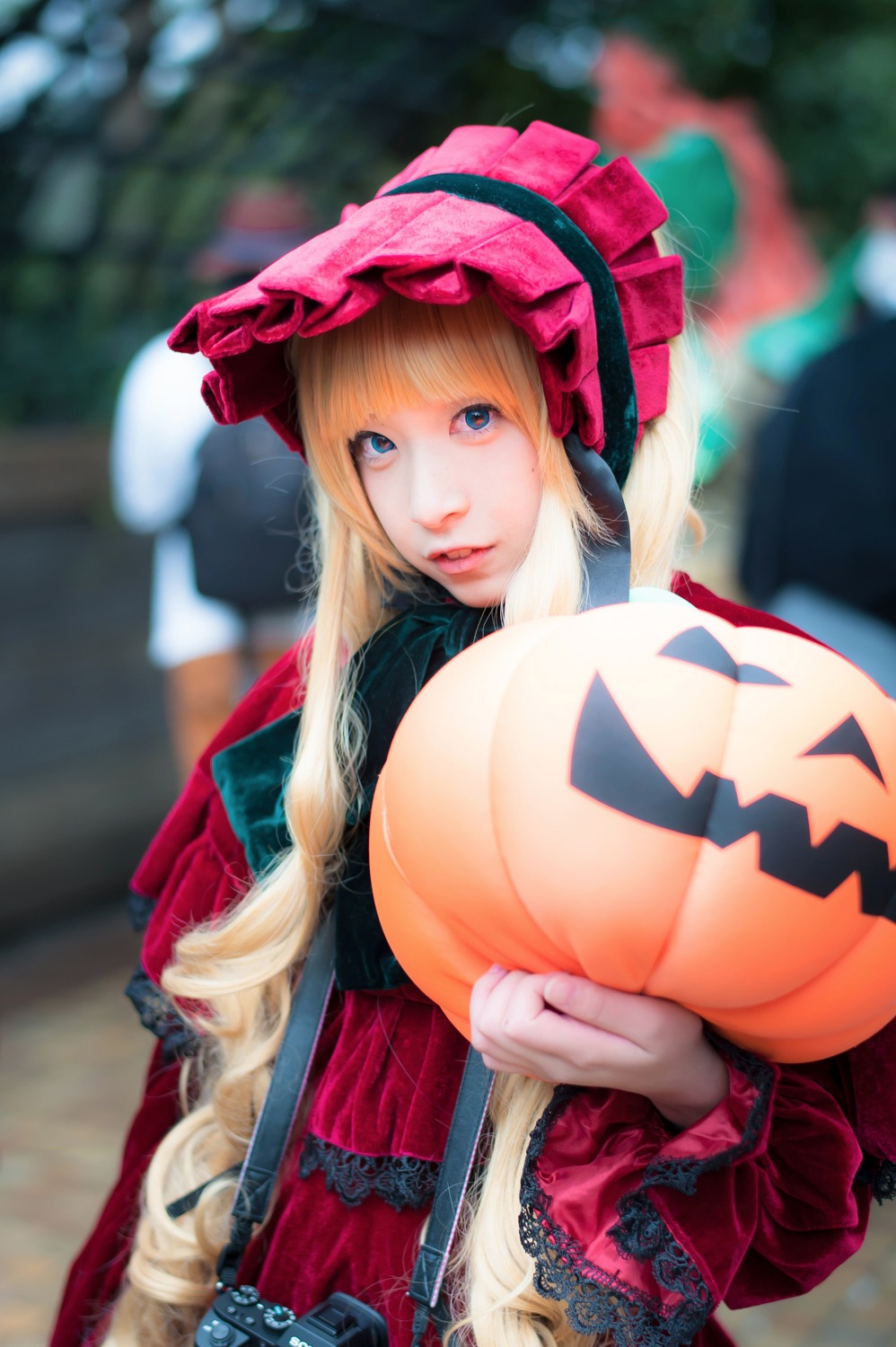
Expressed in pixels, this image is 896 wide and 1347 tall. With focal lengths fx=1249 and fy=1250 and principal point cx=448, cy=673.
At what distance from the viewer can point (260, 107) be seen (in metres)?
4.77

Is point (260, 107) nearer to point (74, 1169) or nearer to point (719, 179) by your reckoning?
point (719, 179)

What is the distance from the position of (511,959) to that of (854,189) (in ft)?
17.5

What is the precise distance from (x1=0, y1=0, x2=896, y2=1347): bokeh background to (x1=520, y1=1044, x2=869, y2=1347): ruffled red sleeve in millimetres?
2822

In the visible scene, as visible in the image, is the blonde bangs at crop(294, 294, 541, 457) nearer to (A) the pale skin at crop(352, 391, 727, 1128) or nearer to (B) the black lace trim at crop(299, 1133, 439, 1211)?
(A) the pale skin at crop(352, 391, 727, 1128)

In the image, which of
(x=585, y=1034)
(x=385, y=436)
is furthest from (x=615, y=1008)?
(x=385, y=436)

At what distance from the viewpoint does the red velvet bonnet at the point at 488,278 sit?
1.16m

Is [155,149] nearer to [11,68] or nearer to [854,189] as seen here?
[11,68]

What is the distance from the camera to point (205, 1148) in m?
1.50

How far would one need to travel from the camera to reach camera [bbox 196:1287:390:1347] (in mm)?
1234

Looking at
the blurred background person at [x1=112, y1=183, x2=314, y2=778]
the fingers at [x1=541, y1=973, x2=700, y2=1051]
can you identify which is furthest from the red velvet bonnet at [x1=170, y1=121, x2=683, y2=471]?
the blurred background person at [x1=112, y1=183, x2=314, y2=778]

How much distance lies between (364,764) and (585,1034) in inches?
18.2

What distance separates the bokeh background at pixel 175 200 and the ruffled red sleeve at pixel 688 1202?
9.26 feet

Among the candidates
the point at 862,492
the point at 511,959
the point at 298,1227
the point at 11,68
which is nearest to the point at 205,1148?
the point at 298,1227

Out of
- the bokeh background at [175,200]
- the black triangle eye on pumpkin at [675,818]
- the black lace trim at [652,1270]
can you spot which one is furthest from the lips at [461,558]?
the bokeh background at [175,200]
